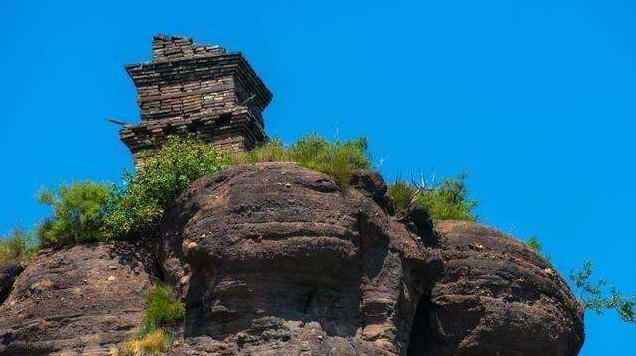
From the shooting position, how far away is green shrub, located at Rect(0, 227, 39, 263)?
26594mm

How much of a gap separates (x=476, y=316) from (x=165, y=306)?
4780 mm

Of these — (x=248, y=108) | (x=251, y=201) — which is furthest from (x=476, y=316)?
(x=248, y=108)

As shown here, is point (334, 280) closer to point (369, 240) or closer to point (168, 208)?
point (369, 240)

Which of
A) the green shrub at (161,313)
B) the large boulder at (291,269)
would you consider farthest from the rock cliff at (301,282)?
the green shrub at (161,313)

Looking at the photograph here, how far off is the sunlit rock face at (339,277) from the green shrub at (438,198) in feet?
2.14

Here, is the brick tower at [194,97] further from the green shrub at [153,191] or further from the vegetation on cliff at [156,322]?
the vegetation on cliff at [156,322]

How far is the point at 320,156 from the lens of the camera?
25828mm

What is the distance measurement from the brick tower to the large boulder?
7791mm

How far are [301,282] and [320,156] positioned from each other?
2966 millimetres

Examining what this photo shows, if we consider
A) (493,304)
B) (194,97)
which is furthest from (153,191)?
(194,97)

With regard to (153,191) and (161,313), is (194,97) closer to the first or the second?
(153,191)

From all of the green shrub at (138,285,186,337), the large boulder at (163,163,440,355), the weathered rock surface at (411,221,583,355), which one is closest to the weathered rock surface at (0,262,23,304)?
the green shrub at (138,285,186,337)

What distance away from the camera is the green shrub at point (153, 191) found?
26031 mm

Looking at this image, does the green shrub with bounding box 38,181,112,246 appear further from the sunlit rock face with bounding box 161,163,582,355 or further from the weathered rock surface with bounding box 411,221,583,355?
the weathered rock surface with bounding box 411,221,583,355
